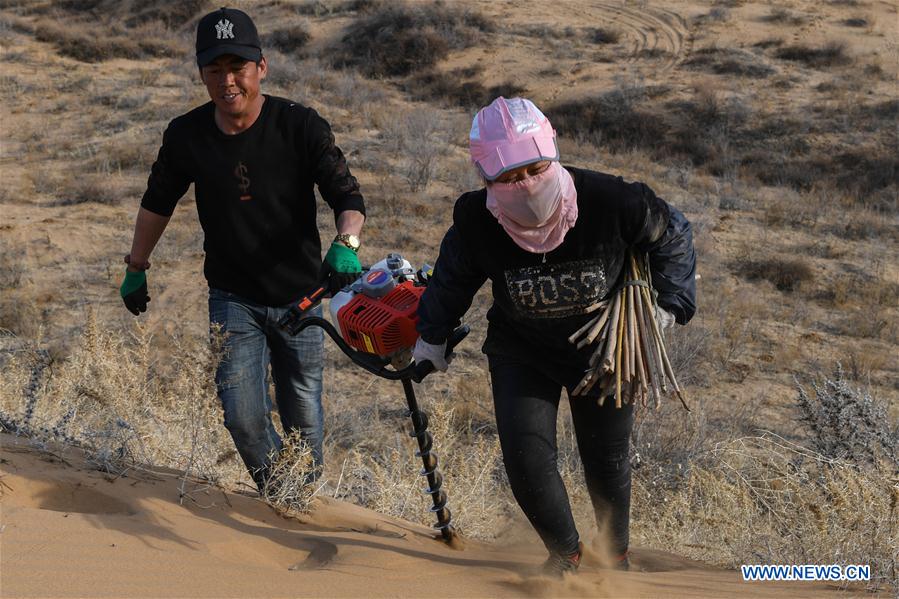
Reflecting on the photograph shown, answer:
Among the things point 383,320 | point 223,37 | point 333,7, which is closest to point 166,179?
point 223,37

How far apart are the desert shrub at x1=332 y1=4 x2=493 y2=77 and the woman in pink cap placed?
58.5 feet

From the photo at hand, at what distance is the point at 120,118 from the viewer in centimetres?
1544

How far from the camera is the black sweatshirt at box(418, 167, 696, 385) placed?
3301 mm

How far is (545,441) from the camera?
3.47 metres

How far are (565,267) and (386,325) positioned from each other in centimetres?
75

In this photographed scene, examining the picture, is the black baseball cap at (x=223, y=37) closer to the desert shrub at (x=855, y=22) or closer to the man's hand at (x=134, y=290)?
the man's hand at (x=134, y=290)

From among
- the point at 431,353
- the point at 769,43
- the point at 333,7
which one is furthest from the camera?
the point at 333,7

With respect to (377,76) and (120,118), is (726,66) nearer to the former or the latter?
(377,76)

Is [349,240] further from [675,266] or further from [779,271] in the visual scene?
→ [779,271]

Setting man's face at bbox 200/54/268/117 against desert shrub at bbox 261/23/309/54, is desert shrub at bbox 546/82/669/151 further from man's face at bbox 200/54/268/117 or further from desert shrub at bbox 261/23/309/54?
man's face at bbox 200/54/268/117

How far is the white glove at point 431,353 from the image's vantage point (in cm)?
358

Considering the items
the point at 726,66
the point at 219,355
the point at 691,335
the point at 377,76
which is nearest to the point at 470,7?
the point at 377,76

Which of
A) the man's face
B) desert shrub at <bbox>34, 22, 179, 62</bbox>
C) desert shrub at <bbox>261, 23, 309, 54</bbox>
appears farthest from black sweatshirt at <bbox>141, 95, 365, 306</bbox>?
desert shrub at <bbox>261, 23, 309, 54</bbox>

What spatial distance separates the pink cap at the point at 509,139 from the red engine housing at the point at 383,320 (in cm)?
78
